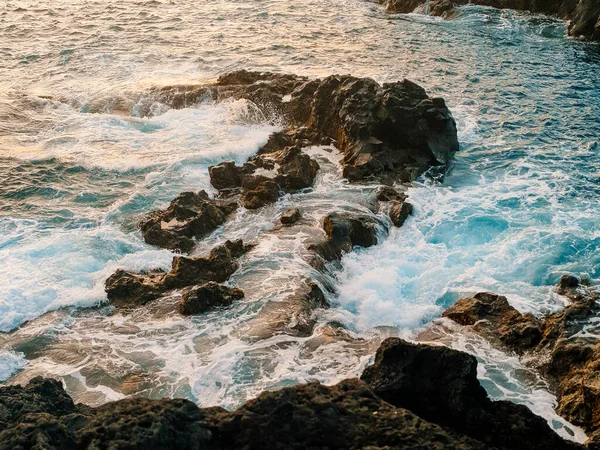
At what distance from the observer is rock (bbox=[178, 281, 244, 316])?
1261cm

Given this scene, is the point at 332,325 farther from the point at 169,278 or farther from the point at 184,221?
the point at 184,221

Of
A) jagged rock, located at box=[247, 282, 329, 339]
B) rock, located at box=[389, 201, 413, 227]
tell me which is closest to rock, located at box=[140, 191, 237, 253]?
jagged rock, located at box=[247, 282, 329, 339]

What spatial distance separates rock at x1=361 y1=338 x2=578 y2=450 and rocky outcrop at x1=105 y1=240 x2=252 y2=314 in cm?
644

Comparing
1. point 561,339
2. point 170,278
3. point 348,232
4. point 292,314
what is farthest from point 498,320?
point 170,278

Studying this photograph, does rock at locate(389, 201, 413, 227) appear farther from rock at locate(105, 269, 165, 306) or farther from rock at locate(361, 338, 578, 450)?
rock at locate(361, 338, 578, 450)

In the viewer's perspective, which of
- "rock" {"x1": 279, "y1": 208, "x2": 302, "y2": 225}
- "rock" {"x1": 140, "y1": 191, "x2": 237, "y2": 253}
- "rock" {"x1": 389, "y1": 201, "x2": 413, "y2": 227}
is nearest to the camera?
"rock" {"x1": 140, "y1": 191, "x2": 237, "y2": 253}


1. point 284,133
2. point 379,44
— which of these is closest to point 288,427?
point 284,133

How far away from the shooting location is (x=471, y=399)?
770cm

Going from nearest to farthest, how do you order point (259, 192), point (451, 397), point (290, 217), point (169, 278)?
point (451, 397), point (169, 278), point (290, 217), point (259, 192)

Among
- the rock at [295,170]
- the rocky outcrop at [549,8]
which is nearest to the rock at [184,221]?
the rock at [295,170]

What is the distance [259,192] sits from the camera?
57.2 feet

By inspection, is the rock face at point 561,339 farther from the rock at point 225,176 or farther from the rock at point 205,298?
the rock at point 225,176

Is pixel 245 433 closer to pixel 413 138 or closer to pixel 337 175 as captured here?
pixel 337 175

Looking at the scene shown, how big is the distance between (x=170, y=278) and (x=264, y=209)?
4.30m
